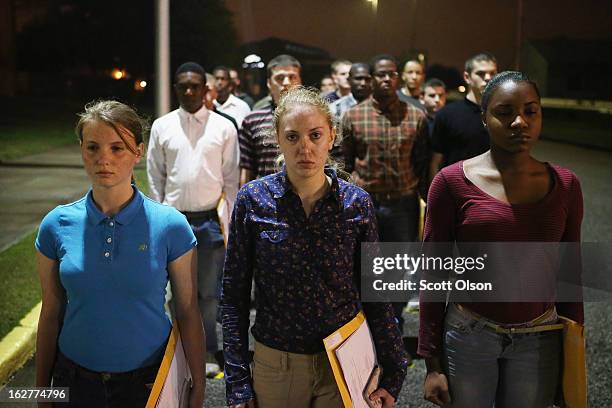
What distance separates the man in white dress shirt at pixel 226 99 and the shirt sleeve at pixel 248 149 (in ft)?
9.19

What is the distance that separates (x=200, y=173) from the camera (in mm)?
4582

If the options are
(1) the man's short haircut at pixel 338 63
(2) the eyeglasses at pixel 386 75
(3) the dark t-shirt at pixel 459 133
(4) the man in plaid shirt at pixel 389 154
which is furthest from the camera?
(1) the man's short haircut at pixel 338 63

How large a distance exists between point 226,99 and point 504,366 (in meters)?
6.82

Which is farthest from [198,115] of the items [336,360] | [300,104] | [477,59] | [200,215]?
[336,360]

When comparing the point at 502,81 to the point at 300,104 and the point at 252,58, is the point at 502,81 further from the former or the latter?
the point at 252,58

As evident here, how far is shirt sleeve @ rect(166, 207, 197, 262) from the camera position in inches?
90.7

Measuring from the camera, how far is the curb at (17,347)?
14.9 feet

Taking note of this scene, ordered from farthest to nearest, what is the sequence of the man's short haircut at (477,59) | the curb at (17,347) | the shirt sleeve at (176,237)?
the man's short haircut at (477,59)
the curb at (17,347)
the shirt sleeve at (176,237)

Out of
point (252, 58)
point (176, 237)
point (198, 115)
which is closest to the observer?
point (176, 237)

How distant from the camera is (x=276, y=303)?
235 cm

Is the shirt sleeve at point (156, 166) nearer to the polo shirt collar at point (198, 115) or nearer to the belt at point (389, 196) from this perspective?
the polo shirt collar at point (198, 115)

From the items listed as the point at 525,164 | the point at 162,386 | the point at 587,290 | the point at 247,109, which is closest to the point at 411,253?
the point at 587,290

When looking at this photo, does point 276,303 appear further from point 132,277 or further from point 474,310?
point 474,310

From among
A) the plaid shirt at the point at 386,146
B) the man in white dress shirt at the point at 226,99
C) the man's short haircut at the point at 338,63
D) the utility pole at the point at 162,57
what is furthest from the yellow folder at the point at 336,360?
the man's short haircut at the point at 338,63
